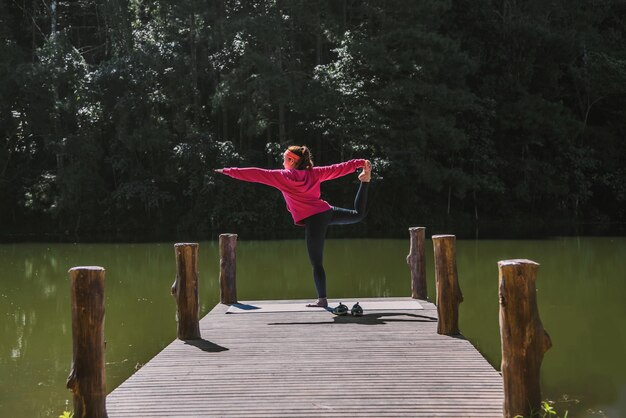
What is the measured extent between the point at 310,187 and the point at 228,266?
2.08 meters

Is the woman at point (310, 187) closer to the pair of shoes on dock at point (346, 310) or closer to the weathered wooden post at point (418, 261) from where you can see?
the pair of shoes on dock at point (346, 310)

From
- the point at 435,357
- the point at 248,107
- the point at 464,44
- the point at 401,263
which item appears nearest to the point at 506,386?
the point at 435,357

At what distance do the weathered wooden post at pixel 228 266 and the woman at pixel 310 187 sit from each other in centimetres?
161

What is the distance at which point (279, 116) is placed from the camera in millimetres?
24031

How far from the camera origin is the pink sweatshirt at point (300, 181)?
6.49 m

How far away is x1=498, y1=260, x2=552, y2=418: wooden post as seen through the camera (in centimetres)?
386

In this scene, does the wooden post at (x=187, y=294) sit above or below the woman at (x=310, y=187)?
below

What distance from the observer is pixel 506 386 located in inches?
154

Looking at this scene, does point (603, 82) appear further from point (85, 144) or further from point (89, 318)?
point (89, 318)

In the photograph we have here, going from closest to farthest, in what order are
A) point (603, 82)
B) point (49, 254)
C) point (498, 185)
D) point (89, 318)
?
point (89, 318)
point (49, 254)
point (498, 185)
point (603, 82)

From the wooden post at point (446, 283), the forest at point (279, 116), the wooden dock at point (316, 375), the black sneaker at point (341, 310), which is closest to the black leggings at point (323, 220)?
the black sneaker at point (341, 310)

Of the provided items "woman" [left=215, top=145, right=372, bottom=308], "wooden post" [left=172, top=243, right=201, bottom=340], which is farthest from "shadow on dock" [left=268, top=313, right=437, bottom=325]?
"wooden post" [left=172, top=243, right=201, bottom=340]

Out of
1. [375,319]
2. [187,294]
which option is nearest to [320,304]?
[375,319]

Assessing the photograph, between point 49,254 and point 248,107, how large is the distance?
863 centimetres
